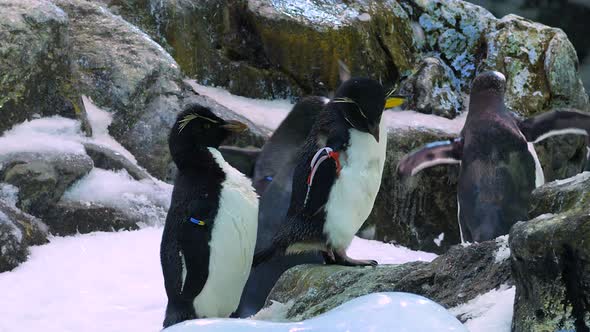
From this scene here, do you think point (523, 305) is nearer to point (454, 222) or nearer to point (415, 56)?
point (454, 222)

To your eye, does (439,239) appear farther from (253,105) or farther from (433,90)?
(253,105)

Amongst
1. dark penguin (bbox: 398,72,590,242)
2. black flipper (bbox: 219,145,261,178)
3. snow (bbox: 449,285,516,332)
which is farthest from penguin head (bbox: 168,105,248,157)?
dark penguin (bbox: 398,72,590,242)

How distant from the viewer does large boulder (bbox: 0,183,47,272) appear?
181 inches

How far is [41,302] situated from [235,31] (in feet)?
14.1

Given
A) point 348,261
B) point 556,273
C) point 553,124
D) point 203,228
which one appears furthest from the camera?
point 553,124

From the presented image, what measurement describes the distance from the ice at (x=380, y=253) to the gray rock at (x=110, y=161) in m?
1.35

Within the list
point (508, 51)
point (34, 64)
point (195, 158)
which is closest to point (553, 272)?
point (195, 158)

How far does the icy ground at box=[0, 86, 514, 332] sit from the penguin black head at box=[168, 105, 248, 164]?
0.82 m

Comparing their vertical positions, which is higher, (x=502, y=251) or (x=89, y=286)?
(x=502, y=251)

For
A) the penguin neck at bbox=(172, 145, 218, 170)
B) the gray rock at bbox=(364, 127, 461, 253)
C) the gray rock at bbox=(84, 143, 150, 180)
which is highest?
the penguin neck at bbox=(172, 145, 218, 170)

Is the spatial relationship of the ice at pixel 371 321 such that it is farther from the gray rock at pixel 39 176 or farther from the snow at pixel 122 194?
the snow at pixel 122 194

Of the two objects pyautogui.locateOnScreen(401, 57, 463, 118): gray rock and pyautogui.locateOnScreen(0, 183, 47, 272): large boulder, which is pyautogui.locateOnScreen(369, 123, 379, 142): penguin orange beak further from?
pyautogui.locateOnScreen(401, 57, 463, 118): gray rock

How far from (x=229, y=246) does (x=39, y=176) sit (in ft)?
7.70

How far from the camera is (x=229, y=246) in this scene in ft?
10.5
